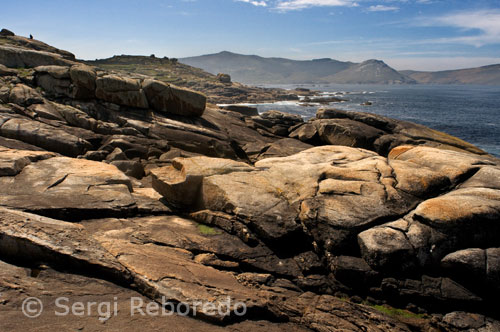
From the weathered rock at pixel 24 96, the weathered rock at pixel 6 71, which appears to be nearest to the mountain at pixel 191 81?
the weathered rock at pixel 6 71

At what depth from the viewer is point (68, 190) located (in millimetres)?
11312

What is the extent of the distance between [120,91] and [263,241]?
17.6 m

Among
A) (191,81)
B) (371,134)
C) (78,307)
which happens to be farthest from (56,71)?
(191,81)

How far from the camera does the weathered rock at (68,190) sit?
10.2 metres

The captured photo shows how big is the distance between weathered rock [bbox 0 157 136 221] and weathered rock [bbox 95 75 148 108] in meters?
10.2

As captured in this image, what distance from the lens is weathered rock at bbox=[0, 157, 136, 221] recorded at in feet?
33.3

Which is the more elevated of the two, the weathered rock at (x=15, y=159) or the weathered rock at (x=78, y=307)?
the weathered rock at (x=15, y=159)

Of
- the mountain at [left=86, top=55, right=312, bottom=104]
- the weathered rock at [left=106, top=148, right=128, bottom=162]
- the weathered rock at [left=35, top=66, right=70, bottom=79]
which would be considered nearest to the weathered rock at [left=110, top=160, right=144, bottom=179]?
the weathered rock at [left=106, top=148, right=128, bottom=162]

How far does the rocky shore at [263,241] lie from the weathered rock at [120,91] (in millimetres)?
7505

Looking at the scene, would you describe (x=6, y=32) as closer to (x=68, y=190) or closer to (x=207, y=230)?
(x=68, y=190)

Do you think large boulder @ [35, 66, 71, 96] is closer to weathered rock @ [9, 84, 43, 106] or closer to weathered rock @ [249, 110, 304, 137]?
weathered rock @ [9, 84, 43, 106]

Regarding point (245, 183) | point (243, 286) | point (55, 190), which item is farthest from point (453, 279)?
point (55, 190)

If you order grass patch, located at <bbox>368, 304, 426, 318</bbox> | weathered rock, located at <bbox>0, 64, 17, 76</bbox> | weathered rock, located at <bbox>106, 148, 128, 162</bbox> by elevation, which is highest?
weathered rock, located at <bbox>0, 64, 17, 76</bbox>

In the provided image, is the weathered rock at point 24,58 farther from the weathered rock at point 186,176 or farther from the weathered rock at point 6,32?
the weathered rock at point 186,176
